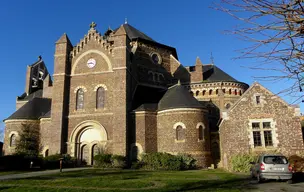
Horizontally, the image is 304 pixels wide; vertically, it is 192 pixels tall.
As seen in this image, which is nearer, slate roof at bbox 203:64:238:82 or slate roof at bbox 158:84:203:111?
slate roof at bbox 158:84:203:111

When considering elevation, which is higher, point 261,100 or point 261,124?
point 261,100

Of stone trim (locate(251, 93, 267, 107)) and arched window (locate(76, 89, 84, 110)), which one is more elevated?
arched window (locate(76, 89, 84, 110))

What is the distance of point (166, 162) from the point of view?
24703 millimetres

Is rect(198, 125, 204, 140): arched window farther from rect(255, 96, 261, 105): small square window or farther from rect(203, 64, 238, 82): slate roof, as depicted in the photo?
rect(203, 64, 238, 82): slate roof

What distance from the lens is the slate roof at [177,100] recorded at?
91.0 ft

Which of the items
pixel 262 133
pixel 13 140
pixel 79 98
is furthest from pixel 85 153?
pixel 262 133

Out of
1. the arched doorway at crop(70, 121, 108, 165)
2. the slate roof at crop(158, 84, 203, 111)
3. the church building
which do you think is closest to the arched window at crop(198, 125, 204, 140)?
the church building

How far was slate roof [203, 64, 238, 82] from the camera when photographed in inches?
1495

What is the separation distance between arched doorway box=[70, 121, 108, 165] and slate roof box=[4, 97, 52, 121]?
647 centimetres

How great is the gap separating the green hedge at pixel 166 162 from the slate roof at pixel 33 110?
14727mm

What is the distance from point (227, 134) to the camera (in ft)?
80.2

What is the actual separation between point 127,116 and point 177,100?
17.2ft

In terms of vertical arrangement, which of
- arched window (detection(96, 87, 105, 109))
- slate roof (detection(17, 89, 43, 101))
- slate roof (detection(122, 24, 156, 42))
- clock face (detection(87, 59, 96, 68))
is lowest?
arched window (detection(96, 87, 105, 109))

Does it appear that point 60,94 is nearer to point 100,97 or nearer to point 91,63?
point 100,97
